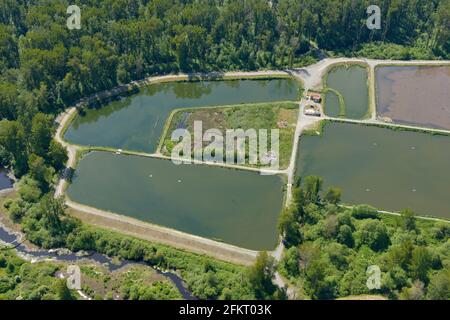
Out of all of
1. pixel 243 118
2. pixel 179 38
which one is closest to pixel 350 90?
pixel 243 118

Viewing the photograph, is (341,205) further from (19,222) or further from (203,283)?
(19,222)

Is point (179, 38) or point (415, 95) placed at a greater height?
point (179, 38)

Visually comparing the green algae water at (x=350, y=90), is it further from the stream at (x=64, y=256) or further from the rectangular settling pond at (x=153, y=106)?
the stream at (x=64, y=256)

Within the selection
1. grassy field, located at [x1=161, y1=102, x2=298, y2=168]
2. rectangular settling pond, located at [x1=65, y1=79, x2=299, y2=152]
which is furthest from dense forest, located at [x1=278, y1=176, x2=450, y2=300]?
rectangular settling pond, located at [x1=65, y1=79, x2=299, y2=152]

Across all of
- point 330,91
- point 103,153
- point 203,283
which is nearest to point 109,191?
point 103,153

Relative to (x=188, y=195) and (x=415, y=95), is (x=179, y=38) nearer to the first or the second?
(x=188, y=195)

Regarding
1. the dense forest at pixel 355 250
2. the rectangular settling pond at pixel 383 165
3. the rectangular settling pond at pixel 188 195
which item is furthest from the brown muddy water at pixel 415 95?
the rectangular settling pond at pixel 188 195
